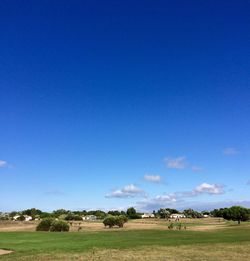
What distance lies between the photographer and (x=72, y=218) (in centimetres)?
19975

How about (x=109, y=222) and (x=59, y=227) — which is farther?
(x=109, y=222)

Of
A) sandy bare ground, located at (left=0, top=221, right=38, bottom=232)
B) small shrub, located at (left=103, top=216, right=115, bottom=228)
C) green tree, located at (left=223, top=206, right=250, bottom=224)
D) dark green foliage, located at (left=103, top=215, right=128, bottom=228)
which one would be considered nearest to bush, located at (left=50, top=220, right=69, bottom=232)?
sandy bare ground, located at (left=0, top=221, right=38, bottom=232)

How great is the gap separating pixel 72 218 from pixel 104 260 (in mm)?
165809

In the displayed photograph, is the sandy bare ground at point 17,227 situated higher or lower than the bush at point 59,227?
higher

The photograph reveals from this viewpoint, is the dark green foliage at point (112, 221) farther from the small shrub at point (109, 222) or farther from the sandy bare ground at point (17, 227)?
the sandy bare ground at point (17, 227)

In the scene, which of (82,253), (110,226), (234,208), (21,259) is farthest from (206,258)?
(234,208)

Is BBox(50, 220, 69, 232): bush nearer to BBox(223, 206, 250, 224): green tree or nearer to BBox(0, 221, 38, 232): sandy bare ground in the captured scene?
BBox(0, 221, 38, 232): sandy bare ground

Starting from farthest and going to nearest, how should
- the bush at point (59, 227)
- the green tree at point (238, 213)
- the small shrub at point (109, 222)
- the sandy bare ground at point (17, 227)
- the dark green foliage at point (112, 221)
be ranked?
the green tree at point (238, 213), the dark green foliage at point (112, 221), the small shrub at point (109, 222), the sandy bare ground at point (17, 227), the bush at point (59, 227)

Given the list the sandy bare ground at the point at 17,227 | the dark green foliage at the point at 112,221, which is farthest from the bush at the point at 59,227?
the dark green foliage at the point at 112,221

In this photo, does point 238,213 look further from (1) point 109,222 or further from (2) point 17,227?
(2) point 17,227

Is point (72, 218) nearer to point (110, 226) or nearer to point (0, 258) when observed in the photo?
point (110, 226)

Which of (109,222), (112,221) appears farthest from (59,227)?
(112,221)


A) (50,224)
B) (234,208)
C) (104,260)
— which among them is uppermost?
(234,208)

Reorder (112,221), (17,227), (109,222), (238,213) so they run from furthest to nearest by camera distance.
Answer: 1. (238,213)
2. (17,227)
3. (112,221)
4. (109,222)
